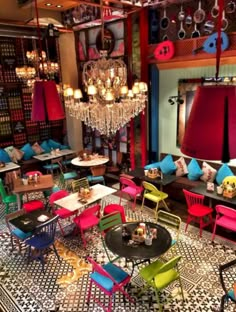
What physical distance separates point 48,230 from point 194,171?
11.6ft

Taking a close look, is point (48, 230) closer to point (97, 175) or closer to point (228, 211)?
point (97, 175)

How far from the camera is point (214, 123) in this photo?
4.67 ft

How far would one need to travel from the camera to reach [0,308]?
12.5 feet

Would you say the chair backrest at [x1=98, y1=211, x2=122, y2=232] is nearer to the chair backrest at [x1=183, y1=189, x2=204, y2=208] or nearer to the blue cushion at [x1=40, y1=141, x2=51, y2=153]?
the chair backrest at [x1=183, y1=189, x2=204, y2=208]

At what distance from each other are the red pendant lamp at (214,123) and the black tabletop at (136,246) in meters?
2.51

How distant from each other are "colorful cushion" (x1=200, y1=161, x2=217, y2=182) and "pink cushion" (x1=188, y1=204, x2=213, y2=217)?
109 cm

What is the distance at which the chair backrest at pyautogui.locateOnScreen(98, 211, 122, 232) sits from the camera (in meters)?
4.52

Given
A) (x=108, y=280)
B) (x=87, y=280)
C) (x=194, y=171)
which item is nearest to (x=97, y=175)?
(x=194, y=171)

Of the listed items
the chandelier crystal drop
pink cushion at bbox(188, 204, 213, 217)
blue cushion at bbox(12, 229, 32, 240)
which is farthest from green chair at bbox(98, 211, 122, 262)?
the chandelier crystal drop

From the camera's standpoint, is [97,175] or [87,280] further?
[97,175]

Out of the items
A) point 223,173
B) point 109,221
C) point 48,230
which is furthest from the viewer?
point 223,173

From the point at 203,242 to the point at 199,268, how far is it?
745 mm

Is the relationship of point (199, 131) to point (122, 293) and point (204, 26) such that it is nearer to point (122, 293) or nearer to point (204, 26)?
point (122, 293)

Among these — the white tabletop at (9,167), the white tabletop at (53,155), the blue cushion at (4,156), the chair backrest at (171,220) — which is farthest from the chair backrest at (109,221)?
the blue cushion at (4,156)
